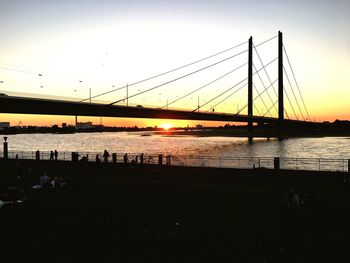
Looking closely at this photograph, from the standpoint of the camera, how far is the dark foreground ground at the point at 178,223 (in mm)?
9523

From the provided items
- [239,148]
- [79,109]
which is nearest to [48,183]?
[79,109]

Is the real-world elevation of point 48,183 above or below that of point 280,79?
below

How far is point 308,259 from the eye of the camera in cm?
909

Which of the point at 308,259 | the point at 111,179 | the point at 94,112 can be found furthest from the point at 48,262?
the point at 94,112

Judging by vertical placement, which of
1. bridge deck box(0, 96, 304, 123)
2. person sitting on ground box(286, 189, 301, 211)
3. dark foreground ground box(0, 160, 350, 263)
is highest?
bridge deck box(0, 96, 304, 123)

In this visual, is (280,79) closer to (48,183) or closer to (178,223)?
(48,183)

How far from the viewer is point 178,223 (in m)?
12.2

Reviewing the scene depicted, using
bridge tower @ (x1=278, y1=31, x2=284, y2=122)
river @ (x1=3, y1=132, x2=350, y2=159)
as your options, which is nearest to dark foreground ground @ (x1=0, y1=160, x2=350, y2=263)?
river @ (x1=3, y1=132, x2=350, y2=159)

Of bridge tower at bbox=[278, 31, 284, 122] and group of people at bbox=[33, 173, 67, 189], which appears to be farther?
bridge tower at bbox=[278, 31, 284, 122]

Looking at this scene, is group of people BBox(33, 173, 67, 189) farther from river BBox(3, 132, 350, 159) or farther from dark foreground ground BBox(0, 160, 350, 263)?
river BBox(3, 132, 350, 159)

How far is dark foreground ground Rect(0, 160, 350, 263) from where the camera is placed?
952cm

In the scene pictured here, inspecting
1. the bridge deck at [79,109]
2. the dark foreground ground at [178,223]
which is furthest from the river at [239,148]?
the dark foreground ground at [178,223]

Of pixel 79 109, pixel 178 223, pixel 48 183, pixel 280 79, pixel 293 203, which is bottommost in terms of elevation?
pixel 178 223

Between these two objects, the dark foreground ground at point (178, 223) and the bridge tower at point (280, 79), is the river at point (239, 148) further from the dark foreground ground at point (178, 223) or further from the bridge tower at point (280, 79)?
the dark foreground ground at point (178, 223)
